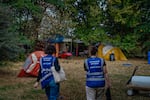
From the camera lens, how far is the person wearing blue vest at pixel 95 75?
7031 millimetres

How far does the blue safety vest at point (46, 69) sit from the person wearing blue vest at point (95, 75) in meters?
0.74

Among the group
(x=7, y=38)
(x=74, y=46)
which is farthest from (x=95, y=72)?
(x=74, y=46)

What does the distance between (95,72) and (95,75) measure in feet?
0.24

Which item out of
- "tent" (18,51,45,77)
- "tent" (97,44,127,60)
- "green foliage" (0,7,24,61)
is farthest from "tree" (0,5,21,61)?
"tent" (97,44,127,60)

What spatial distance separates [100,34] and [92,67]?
2146 centimetres

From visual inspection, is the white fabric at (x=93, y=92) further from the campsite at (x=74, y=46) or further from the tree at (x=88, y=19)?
the tree at (x=88, y=19)

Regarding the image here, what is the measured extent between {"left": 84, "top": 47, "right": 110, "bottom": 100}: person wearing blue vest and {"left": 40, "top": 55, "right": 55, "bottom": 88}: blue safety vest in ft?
2.43

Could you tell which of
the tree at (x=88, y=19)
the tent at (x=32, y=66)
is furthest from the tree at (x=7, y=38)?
the tree at (x=88, y=19)

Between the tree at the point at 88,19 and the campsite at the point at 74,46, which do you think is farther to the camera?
the tree at the point at 88,19

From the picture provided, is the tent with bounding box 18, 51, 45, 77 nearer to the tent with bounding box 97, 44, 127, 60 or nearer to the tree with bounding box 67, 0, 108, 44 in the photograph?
the tent with bounding box 97, 44, 127, 60

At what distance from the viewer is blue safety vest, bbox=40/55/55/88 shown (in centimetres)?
707

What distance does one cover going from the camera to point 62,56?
28750 mm

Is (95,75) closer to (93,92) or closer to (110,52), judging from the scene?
(93,92)

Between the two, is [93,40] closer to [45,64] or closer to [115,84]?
[115,84]
